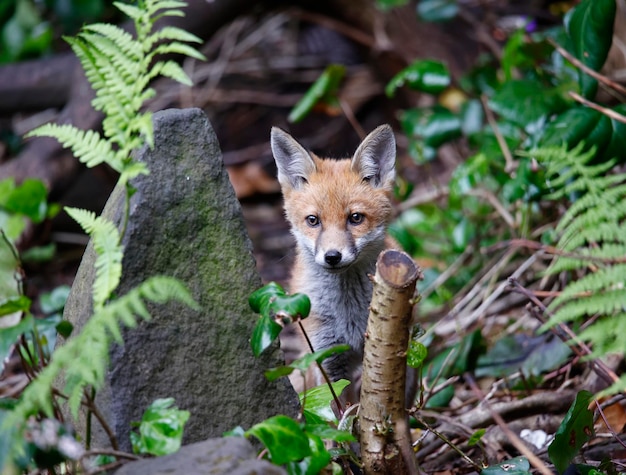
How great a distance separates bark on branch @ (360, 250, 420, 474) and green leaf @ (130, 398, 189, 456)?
900mm

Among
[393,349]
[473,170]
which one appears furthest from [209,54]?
[393,349]

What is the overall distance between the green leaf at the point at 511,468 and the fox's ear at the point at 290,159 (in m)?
2.80

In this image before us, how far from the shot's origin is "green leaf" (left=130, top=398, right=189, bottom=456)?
2953mm

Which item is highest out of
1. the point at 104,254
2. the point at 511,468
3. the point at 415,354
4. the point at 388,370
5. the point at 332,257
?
the point at 104,254

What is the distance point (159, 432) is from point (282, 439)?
53cm

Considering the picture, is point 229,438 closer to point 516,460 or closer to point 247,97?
point 516,460

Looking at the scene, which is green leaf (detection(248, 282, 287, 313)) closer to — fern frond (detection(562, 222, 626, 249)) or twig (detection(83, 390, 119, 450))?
twig (detection(83, 390, 119, 450))

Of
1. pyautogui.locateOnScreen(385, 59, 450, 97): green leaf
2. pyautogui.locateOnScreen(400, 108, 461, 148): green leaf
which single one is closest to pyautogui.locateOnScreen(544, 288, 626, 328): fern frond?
pyautogui.locateOnScreen(385, 59, 450, 97): green leaf

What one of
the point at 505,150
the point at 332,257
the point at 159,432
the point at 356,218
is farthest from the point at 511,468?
the point at 505,150

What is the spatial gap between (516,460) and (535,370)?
2.00 metres

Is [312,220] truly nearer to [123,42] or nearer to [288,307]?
[288,307]

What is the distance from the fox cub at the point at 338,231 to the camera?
5098mm

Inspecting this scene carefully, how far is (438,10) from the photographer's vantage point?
8695 mm

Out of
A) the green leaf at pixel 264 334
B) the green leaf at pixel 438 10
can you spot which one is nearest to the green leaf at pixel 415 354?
the green leaf at pixel 264 334
